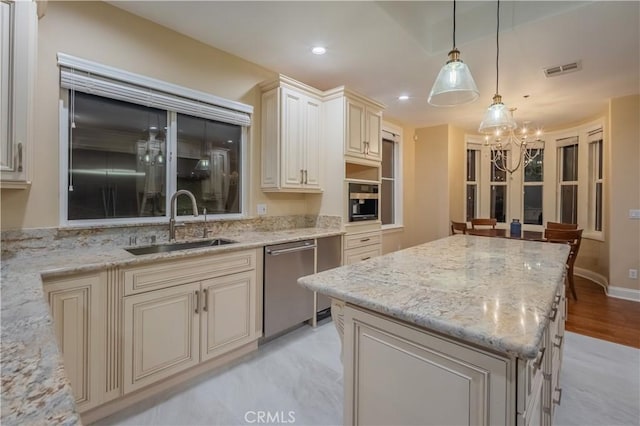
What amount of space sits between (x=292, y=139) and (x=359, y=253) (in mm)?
1489

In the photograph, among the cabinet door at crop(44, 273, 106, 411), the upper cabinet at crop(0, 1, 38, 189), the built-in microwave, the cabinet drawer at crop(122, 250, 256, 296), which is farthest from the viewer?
the built-in microwave

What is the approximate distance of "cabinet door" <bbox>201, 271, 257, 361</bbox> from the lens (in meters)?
2.20

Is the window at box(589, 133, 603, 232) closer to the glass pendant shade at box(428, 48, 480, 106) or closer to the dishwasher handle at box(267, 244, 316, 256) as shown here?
the glass pendant shade at box(428, 48, 480, 106)

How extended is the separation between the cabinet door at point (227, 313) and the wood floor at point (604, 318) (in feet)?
10.5

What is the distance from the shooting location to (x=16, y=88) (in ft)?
4.92

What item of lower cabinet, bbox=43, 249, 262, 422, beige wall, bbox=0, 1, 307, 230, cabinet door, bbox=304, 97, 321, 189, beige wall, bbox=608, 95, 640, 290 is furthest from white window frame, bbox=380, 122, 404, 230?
lower cabinet, bbox=43, 249, 262, 422

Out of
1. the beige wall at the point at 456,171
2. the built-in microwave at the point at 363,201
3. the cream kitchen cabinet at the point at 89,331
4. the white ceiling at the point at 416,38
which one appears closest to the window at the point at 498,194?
the beige wall at the point at 456,171

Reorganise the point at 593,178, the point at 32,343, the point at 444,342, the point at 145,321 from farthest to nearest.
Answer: the point at 593,178 < the point at 145,321 < the point at 444,342 < the point at 32,343

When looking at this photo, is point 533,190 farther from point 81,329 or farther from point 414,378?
point 81,329

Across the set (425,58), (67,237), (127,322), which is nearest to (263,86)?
(425,58)

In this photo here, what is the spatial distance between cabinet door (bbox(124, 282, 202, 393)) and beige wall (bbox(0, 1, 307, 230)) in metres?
0.86

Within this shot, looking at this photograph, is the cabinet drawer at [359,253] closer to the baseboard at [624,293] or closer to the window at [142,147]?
the window at [142,147]

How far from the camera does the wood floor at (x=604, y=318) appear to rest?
293 centimetres

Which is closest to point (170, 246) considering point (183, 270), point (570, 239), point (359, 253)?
point (183, 270)
